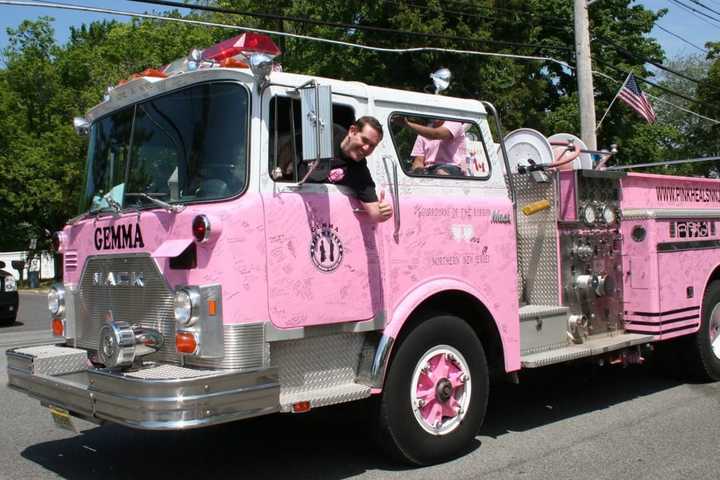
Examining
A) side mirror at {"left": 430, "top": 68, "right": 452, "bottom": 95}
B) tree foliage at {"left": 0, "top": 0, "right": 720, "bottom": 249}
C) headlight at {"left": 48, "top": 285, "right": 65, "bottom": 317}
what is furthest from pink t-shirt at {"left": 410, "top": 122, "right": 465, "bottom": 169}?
tree foliage at {"left": 0, "top": 0, "right": 720, "bottom": 249}

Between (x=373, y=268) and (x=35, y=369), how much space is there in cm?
219

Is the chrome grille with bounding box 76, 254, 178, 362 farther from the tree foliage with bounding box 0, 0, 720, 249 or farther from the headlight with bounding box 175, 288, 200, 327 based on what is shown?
the tree foliage with bounding box 0, 0, 720, 249

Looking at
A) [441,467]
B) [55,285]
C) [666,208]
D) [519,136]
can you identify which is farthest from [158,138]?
[666,208]

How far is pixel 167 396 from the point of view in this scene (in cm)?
386

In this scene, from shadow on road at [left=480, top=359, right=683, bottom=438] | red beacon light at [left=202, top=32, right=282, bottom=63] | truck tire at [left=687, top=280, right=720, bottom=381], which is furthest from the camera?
truck tire at [left=687, top=280, right=720, bottom=381]

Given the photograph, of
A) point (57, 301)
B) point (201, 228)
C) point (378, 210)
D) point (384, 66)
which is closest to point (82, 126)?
point (57, 301)

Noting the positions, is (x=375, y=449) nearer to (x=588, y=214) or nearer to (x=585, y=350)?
(x=585, y=350)

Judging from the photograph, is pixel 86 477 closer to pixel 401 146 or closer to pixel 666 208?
pixel 401 146

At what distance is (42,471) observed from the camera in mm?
5203

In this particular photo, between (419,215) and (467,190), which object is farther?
(467,190)

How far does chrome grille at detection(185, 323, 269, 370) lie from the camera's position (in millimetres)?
4148

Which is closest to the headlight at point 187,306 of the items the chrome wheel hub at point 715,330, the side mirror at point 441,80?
the side mirror at point 441,80

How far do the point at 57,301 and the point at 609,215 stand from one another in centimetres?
455

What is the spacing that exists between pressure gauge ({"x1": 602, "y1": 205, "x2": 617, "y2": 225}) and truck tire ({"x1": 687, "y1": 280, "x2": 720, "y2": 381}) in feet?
4.83
